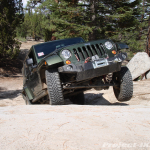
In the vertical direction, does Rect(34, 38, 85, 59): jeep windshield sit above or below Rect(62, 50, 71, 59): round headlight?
above

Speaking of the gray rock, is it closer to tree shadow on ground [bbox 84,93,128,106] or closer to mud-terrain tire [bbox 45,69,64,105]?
tree shadow on ground [bbox 84,93,128,106]

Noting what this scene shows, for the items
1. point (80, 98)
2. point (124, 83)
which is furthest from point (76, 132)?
point (80, 98)

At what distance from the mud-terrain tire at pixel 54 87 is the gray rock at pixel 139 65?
847cm

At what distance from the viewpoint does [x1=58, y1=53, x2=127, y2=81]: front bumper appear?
410 cm

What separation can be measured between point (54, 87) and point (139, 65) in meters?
8.86

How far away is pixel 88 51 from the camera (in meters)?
4.43

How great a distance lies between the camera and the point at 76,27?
43.8 ft

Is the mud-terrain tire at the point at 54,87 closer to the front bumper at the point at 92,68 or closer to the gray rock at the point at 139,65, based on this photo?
the front bumper at the point at 92,68

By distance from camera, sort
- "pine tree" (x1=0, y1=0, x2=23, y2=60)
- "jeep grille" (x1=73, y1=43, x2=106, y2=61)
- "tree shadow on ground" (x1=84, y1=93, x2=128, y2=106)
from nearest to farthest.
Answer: "jeep grille" (x1=73, y1=43, x2=106, y2=61)
"tree shadow on ground" (x1=84, y1=93, x2=128, y2=106)
"pine tree" (x1=0, y1=0, x2=23, y2=60)

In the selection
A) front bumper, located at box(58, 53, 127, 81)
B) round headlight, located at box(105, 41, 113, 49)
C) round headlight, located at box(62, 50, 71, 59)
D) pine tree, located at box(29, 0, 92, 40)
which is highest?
pine tree, located at box(29, 0, 92, 40)

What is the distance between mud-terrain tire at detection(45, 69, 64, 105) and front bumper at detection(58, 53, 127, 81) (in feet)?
0.64

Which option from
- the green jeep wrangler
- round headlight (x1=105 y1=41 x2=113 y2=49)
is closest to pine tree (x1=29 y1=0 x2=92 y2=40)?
round headlight (x1=105 y1=41 x2=113 y2=49)

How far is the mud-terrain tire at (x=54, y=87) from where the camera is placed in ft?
13.9

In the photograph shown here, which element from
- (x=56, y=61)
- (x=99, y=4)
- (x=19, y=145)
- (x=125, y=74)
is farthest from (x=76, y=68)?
(x=99, y=4)
